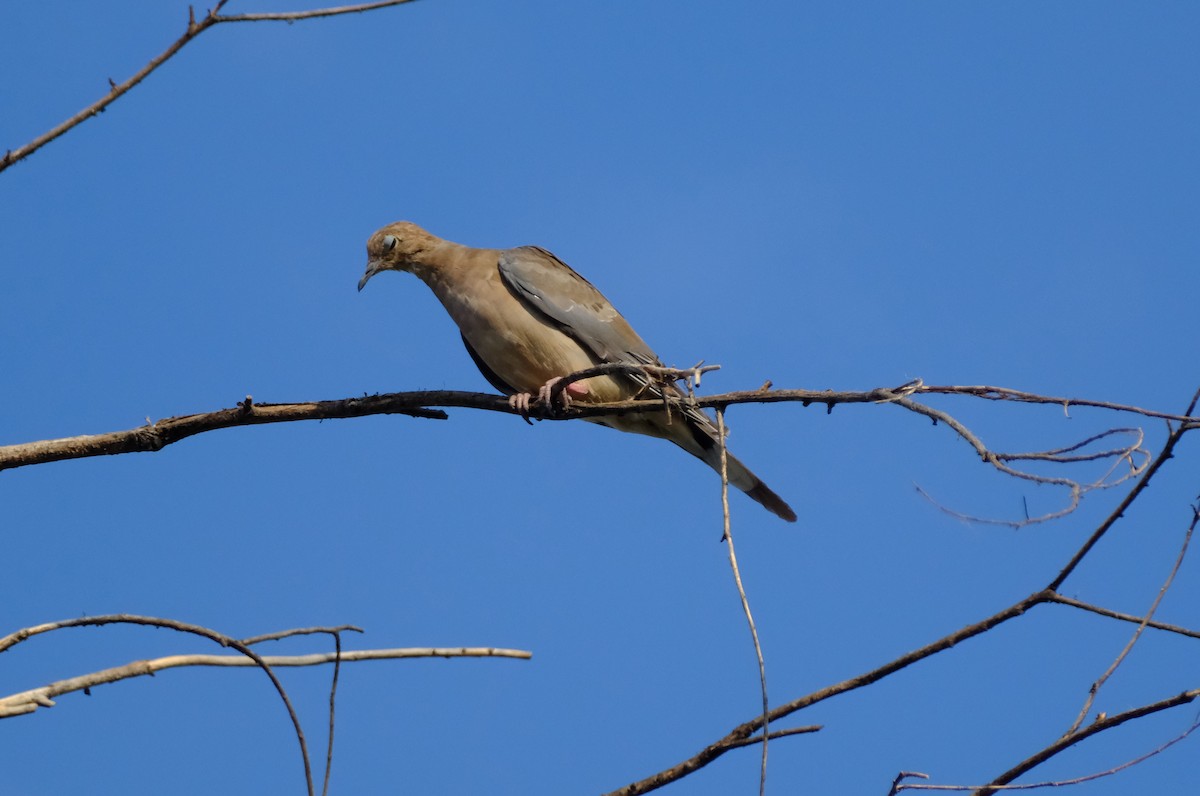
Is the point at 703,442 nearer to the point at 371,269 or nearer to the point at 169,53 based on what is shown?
the point at 371,269

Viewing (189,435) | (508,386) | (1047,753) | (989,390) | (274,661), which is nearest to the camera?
(1047,753)

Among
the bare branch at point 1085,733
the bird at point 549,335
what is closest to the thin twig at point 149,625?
the bare branch at point 1085,733

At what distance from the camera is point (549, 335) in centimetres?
586

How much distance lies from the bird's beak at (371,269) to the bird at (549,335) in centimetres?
41

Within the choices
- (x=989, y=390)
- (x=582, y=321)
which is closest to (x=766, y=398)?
(x=989, y=390)

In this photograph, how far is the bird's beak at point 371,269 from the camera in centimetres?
668

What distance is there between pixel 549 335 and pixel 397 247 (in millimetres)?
1246

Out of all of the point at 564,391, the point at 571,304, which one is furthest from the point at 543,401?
the point at 571,304

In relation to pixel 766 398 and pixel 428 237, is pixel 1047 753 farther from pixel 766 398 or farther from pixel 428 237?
pixel 428 237

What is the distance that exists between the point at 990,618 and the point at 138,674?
1838mm

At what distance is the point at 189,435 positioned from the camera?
167 inches

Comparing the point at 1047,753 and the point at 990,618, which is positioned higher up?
the point at 990,618

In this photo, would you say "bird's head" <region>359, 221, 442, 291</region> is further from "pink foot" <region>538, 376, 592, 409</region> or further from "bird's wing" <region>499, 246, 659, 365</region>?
"pink foot" <region>538, 376, 592, 409</region>

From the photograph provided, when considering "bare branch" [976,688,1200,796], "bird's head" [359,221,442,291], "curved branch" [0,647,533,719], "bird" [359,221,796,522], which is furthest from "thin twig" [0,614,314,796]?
"bird's head" [359,221,442,291]
